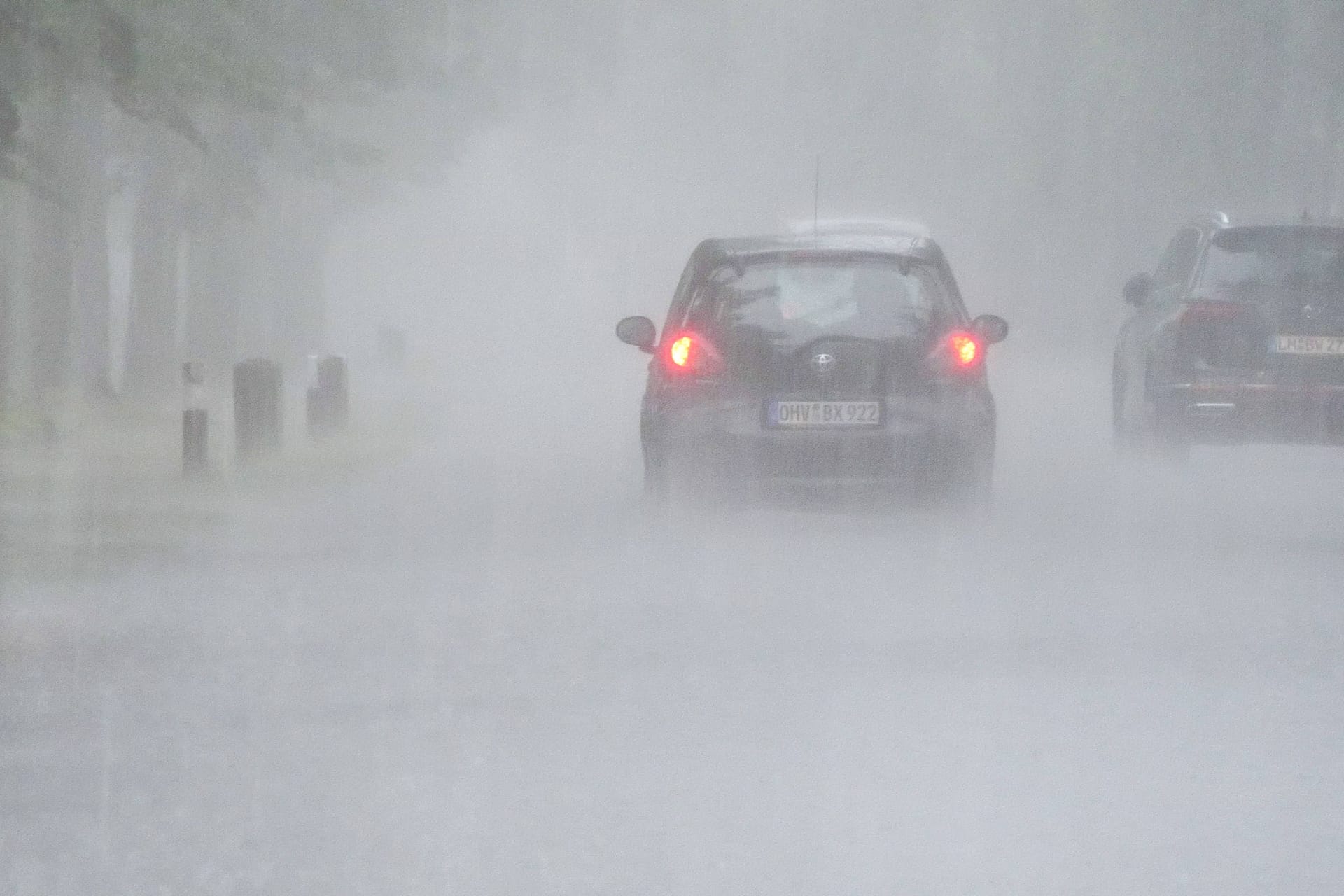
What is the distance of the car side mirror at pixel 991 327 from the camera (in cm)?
1705

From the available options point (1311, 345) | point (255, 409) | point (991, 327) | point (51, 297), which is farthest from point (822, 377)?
point (51, 297)

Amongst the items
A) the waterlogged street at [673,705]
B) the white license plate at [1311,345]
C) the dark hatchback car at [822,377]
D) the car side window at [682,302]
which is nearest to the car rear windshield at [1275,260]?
the white license plate at [1311,345]

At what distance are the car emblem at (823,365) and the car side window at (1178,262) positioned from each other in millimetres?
5163

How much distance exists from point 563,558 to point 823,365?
7.11 feet

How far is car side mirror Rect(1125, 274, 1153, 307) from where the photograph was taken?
22062mm

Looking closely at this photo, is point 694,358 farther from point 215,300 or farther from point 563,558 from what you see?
point 215,300

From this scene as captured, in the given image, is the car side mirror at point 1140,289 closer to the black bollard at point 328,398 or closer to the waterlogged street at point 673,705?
the waterlogged street at point 673,705

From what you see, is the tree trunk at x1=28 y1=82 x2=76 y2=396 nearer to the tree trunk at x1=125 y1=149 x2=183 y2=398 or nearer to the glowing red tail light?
the tree trunk at x1=125 y1=149 x2=183 y2=398

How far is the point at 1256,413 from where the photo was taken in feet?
65.0

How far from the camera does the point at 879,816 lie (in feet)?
25.8

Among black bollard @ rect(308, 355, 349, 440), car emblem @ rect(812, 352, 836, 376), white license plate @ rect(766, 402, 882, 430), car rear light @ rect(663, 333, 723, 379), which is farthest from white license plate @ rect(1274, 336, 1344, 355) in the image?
black bollard @ rect(308, 355, 349, 440)

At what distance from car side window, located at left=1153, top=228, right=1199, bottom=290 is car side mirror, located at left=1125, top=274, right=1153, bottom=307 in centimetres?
5

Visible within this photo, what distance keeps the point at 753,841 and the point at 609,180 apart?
311 ft

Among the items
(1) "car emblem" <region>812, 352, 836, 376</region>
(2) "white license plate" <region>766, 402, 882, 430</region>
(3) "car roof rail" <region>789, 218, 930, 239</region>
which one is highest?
(3) "car roof rail" <region>789, 218, 930, 239</region>
